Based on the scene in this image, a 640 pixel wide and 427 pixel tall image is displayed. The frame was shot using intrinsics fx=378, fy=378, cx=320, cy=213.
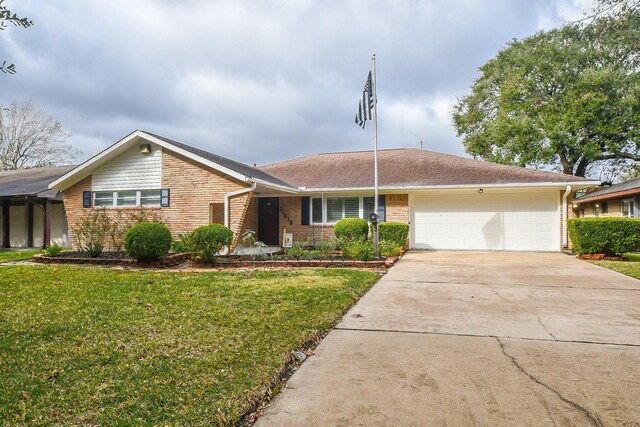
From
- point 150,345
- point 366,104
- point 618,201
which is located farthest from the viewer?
point 618,201

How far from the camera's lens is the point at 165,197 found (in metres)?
13.0

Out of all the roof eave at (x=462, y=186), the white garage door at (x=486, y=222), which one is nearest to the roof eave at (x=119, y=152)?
the roof eave at (x=462, y=186)

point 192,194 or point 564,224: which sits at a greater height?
point 192,194

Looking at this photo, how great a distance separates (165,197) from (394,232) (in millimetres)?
7980

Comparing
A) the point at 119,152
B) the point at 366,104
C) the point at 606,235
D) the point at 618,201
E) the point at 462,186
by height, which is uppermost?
the point at 366,104

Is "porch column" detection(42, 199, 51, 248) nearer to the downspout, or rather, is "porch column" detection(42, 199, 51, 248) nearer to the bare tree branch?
the downspout

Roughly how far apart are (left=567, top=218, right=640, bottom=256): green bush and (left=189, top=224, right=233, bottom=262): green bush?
10279 millimetres

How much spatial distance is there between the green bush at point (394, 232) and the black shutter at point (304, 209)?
11.2ft

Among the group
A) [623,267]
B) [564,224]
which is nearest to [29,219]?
[623,267]

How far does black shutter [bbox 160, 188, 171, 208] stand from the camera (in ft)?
42.7

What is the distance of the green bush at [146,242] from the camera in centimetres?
988

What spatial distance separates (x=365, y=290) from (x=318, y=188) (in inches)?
334

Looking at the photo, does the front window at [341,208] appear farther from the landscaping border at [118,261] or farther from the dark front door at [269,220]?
the landscaping border at [118,261]

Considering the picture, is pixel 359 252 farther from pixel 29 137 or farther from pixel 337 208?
pixel 29 137
